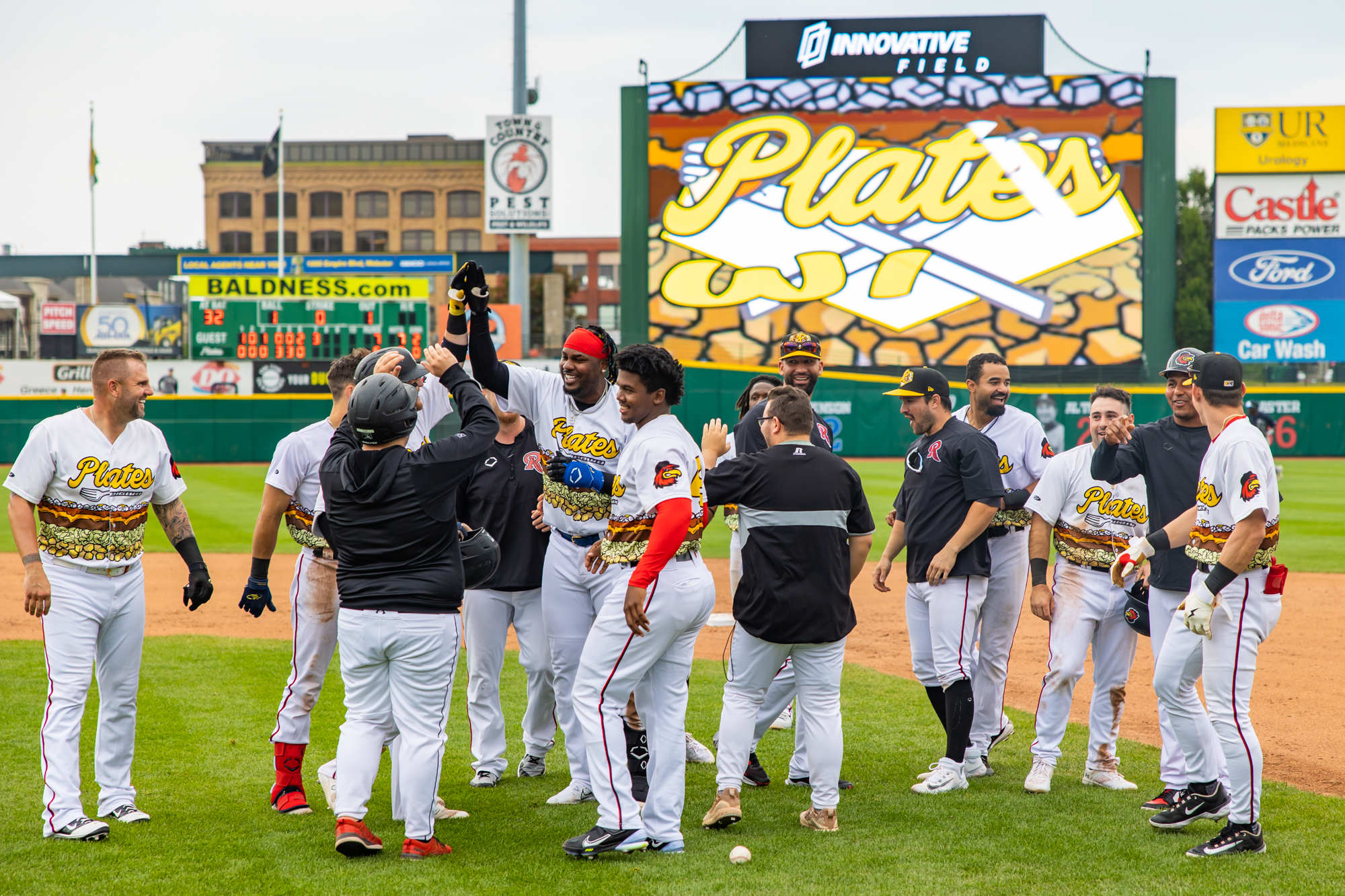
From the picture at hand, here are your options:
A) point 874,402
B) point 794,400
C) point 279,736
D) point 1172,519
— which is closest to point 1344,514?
point 874,402

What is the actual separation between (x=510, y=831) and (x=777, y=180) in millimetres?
26207

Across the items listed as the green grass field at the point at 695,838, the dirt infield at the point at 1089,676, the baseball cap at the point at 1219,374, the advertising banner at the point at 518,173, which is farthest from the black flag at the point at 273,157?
the baseball cap at the point at 1219,374

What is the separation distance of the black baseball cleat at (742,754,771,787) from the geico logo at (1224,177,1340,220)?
28622 mm

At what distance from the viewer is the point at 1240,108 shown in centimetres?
2908

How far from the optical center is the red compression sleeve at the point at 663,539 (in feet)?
13.3

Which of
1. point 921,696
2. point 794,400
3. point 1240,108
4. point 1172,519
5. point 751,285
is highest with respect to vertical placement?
point 1240,108

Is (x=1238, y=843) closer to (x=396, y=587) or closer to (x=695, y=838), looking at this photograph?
(x=695, y=838)

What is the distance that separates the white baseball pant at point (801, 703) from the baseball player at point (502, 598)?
106 cm

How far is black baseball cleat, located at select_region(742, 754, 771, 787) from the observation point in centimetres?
525

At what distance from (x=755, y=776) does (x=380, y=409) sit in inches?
99.4

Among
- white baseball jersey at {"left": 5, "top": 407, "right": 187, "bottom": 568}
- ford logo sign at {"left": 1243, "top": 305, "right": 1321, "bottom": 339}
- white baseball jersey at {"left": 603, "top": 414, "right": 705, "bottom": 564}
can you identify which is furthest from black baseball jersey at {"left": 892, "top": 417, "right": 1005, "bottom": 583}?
ford logo sign at {"left": 1243, "top": 305, "right": 1321, "bottom": 339}

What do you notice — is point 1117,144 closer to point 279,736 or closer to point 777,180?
point 777,180

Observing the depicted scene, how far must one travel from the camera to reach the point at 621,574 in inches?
176

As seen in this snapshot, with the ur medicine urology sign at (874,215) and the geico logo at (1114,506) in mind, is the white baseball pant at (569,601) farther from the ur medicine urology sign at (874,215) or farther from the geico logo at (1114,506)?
the ur medicine urology sign at (874,215)
